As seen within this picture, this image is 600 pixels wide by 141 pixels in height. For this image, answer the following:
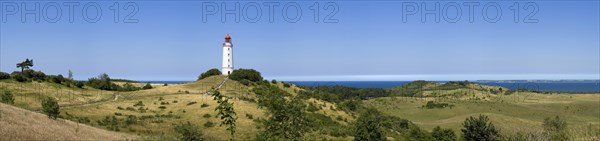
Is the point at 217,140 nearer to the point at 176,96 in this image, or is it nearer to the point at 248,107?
the point at 248,107

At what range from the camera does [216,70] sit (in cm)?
8925

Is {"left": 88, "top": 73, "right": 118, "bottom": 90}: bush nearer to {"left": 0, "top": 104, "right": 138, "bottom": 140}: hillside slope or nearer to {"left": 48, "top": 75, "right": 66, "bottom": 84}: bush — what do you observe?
{"left": 48, "top": 75, "right": 66, "bottom": 84}: bush

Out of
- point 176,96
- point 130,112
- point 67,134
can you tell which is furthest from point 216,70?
point 67,134

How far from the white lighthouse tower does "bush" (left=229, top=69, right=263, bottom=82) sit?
3913 mm

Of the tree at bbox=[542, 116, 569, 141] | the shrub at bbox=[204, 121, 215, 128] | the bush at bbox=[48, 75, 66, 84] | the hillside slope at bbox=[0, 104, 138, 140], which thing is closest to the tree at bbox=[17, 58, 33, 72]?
the bush at bbox=[48, 75, 66, 84]

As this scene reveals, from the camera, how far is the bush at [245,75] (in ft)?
256

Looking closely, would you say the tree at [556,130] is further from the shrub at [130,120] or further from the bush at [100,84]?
the bush at [100,84]

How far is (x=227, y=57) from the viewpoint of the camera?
8481 centimetres

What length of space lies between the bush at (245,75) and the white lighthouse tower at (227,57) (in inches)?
154

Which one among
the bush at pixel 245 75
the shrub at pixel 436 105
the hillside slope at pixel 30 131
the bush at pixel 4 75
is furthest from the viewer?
the shrub at pixel 436 105

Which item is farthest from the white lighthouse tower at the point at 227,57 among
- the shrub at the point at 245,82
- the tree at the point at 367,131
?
the tree at the point at 367,131

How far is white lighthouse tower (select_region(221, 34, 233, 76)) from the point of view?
276 ft

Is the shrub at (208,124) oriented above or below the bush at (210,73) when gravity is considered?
below

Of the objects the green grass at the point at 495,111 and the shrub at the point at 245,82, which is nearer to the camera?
the shrub at the point at 245,82
